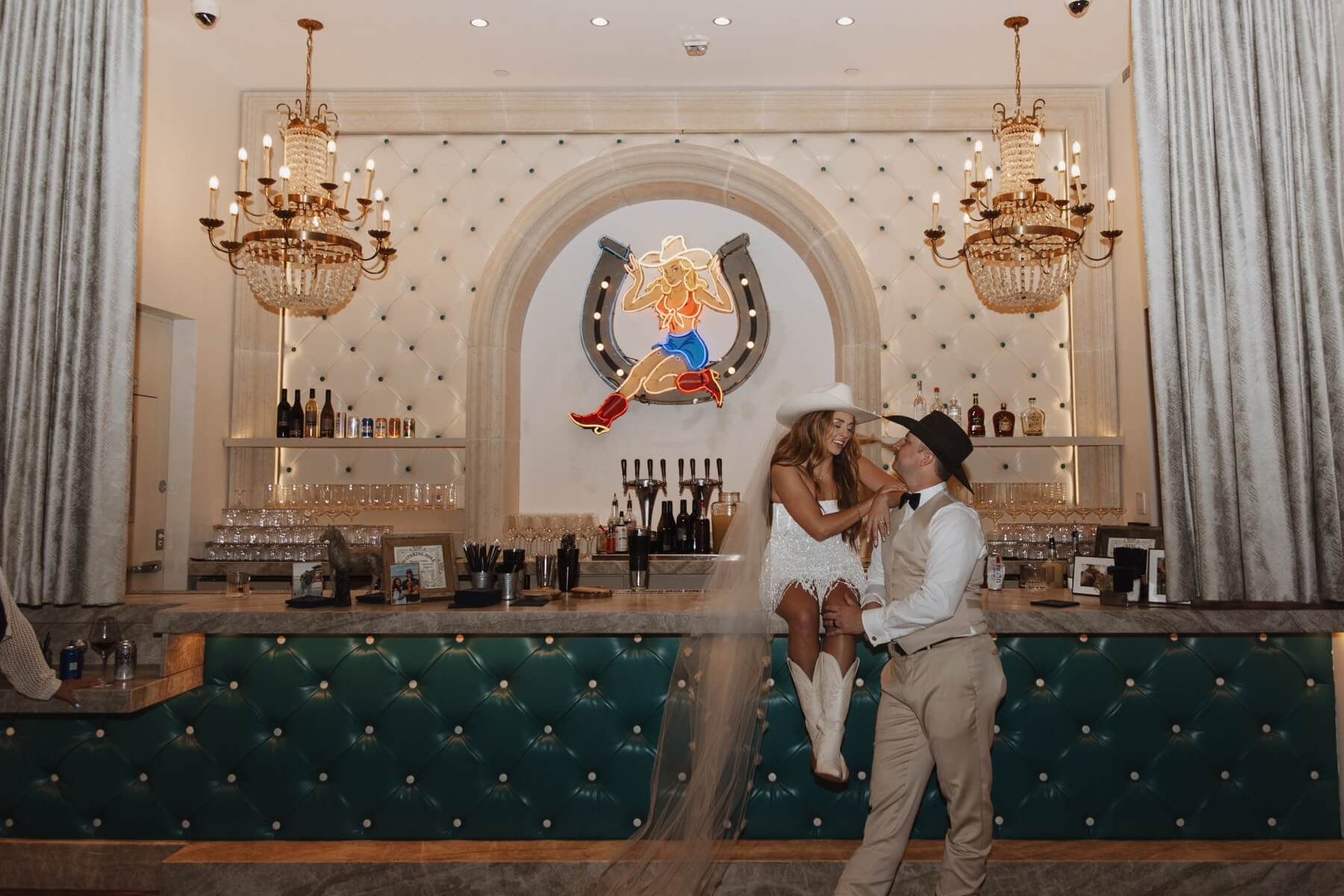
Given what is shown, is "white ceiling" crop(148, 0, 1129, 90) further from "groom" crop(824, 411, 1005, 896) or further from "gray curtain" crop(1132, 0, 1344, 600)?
"groom" crop(824, 411, 1005, 896)

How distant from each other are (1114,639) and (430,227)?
17.3ft

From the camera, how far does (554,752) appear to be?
10.9 ft

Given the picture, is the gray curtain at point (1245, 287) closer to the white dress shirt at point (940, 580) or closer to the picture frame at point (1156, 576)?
the picture frame at point (1156, 576)

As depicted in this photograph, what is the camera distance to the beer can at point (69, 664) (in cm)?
327

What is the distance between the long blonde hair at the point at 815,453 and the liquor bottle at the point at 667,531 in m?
2.87

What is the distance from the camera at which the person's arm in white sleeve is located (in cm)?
270

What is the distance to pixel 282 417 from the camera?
6508mm

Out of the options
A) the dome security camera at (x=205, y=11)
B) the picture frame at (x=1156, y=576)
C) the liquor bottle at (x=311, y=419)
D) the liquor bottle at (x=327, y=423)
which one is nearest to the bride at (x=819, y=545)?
the picture frame at (x=1156, y=576)

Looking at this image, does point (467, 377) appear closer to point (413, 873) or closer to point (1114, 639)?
point (413, 873)

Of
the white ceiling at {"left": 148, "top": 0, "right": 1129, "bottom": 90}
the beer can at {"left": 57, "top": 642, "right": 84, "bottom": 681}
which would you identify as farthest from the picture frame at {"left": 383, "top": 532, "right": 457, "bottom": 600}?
the white ceiling at {"left": 148, "top": 0, "right": 1129, "bottom": 90}

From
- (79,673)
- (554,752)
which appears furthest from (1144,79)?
(79,673)

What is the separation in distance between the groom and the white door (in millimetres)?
4715

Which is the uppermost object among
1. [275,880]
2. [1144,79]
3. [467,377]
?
[1144,79]

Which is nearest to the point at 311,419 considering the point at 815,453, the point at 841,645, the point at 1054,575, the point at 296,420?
the point at 296,420
